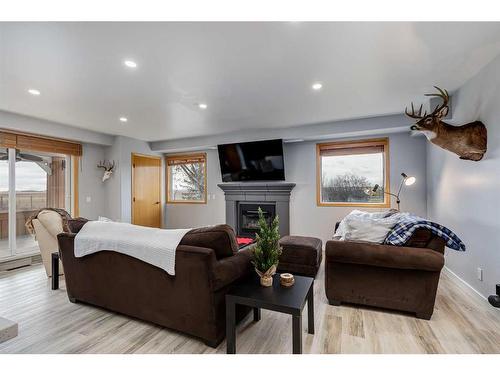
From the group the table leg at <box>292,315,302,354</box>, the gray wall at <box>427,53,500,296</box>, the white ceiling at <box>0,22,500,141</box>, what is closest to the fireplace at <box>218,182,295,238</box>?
the white ceiling at <box>0,22,500,141</box>

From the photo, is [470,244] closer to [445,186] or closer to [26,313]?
[445,186]

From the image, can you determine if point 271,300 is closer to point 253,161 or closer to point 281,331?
point 281,331

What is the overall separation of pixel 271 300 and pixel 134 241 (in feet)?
4.00

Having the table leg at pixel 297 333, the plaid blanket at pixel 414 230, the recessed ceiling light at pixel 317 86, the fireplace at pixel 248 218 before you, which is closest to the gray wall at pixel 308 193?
the fireplace at pixel 248 218

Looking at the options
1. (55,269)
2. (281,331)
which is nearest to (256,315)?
(281,331)

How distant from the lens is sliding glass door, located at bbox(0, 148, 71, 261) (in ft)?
13.0

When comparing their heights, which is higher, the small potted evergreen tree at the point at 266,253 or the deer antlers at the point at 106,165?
the deer antlers at the point at 106,165

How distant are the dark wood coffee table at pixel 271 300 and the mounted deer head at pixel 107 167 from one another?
453cm

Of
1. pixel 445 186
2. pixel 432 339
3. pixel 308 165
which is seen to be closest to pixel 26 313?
pixel 432 339

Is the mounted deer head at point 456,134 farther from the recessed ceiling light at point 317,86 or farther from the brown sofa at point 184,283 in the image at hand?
the brown sofa at point 184,283

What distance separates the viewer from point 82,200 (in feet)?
16.3

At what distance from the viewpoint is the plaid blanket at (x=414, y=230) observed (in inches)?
83.2

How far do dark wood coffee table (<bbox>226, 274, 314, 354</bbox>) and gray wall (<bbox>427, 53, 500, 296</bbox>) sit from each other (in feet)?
6.56
